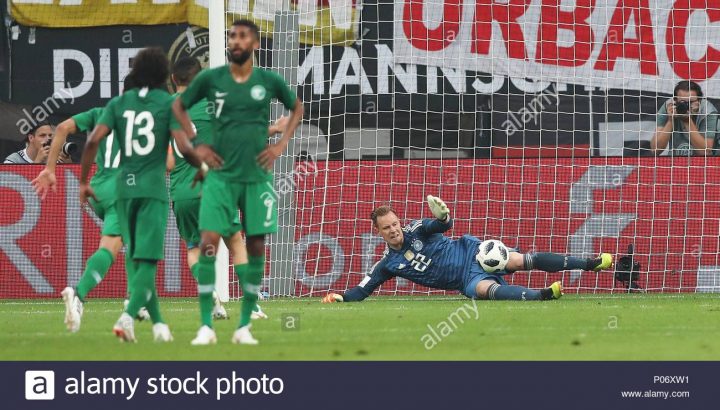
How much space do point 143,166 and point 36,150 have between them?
8.44 metres

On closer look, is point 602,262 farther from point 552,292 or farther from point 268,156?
point 268,156

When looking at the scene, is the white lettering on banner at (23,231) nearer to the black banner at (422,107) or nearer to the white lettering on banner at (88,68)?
the black banner at (422,107)

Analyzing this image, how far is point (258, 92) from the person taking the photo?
8.55 metres

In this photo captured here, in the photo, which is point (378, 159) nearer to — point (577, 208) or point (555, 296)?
point (577, 208)

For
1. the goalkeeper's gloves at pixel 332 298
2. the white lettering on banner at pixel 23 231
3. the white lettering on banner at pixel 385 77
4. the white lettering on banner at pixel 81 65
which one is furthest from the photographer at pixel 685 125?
the white lettering on banner at pixel 23 231

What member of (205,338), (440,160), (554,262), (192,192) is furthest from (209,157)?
(440,160)

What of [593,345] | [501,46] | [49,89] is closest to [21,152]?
[49,89]

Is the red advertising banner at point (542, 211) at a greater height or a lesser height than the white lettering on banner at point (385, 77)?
lesser

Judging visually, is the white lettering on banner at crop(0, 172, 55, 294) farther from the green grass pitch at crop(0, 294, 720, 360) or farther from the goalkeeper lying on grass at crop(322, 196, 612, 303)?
the goalkeeper lying on grass at crop(322, 196, 612, 303)

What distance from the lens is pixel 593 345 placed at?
26.5 feet

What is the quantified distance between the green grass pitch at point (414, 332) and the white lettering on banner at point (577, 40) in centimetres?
435

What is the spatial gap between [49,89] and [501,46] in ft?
19.3

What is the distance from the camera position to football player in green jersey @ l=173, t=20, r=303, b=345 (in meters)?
8.43

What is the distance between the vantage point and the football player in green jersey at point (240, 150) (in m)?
8.43
